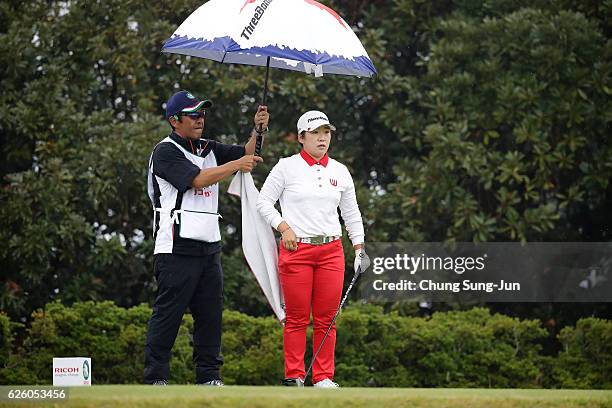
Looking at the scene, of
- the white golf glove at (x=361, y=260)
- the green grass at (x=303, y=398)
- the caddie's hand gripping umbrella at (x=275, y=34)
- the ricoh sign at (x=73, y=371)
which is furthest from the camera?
the white golf glove at (x=361, y=260)

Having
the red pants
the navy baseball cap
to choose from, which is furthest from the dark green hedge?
the navy baseball cap

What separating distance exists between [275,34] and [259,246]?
146 centimetres

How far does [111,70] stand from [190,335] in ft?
10.5

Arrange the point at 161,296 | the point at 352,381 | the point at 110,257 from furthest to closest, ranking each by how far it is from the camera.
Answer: the point at 110,257, the point at 352,381, the point at 161,296

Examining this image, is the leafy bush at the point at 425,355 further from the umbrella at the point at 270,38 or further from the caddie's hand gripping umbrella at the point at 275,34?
the caddie's hand gripping umbrella at the point at 275,34

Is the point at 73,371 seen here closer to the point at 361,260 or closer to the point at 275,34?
the point at 361,260

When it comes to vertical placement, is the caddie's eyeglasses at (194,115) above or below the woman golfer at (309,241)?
above

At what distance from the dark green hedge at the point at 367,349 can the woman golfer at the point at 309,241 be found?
3007mm

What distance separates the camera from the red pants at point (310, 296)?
7781 millimetres

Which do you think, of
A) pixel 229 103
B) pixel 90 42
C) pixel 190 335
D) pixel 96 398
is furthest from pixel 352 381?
pixel 96 398

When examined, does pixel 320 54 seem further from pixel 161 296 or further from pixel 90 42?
pixel 90 42

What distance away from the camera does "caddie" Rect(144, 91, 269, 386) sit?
7.43 m

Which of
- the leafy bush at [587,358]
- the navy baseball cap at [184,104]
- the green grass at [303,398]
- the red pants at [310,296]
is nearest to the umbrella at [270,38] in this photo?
the red pants at [310,296]

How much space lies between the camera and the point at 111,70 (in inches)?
499
